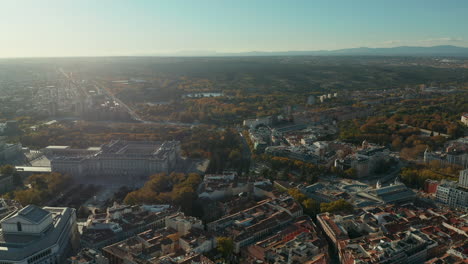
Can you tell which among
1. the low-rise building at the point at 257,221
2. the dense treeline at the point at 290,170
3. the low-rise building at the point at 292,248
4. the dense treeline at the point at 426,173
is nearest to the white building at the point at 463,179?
the dense treeline at the point at 426,173

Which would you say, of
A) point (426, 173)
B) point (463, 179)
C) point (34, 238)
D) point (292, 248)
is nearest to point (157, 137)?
point (34, 238)

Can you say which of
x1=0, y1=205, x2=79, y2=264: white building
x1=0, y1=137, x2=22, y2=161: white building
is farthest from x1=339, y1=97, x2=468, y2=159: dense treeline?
x1=0, y1=137, x2=22, y2=161: white building

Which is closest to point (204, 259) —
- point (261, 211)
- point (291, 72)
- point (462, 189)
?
point (261, 211)

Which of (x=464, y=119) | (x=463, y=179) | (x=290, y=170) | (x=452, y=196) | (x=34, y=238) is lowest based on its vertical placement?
(x=290, y=170)

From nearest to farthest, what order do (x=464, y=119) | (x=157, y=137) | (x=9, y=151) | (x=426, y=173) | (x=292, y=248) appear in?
1. (x=292, y=248)
2. (x=426, y=173)
3. (x=9, y=151)
4. (x=157, y=137)
5. (x=464, y=119)

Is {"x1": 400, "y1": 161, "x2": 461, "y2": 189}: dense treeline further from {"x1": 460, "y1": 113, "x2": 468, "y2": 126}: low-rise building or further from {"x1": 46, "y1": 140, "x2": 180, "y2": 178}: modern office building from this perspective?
{"x1": 460, "y1": 113, "x2": 468, "y2": 126}: low-rise building

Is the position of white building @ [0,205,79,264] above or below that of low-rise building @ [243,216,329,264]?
above

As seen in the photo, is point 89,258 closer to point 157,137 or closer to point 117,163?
point 117,163

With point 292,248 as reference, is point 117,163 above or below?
below

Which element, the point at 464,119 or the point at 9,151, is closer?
the point at 9,151
